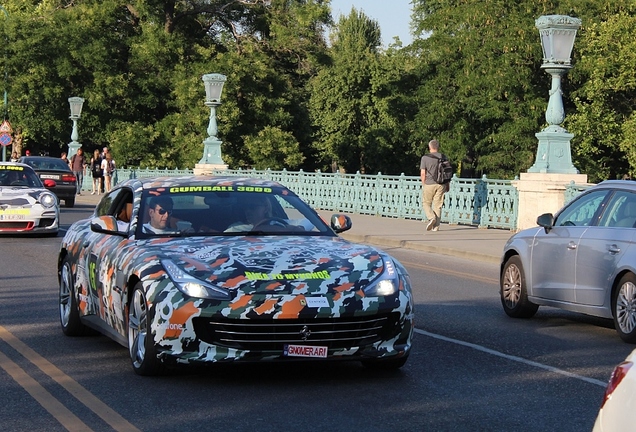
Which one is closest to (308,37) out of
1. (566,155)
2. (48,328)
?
(566,155)

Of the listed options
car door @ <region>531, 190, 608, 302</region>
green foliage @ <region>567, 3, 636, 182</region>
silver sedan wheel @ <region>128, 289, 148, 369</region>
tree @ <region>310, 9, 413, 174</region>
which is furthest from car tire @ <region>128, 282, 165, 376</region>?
tree @ <region>310, 9, 413, 174</region>

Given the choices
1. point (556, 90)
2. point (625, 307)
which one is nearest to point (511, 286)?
point (625, 307)

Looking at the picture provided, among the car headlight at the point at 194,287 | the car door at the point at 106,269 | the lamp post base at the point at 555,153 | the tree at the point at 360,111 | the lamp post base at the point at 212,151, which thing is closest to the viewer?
the car headlight at the point at 194,287

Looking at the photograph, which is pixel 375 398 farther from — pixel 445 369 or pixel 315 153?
pixel 315 153

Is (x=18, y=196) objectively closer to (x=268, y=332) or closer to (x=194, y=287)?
(x=194, y=287)

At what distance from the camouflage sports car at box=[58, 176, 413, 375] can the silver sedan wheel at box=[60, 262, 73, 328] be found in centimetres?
114

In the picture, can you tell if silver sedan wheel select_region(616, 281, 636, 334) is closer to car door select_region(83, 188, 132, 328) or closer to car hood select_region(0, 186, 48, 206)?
car door select_region(83, 188, 132, 328)

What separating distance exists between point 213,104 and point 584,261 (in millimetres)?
28585

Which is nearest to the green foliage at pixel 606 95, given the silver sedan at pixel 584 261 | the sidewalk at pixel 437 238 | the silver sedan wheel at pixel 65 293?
the sidewalk at pixel 437 238

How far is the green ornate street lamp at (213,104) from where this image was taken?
38.3 m

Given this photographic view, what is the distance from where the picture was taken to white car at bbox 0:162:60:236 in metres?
22.9

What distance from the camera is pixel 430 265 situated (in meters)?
18.7

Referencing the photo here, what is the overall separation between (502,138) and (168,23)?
1886 centimetres

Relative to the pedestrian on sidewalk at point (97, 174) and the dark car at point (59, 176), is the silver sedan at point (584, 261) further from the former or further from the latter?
the pedestrian on sidewalk at point (97, 174)
